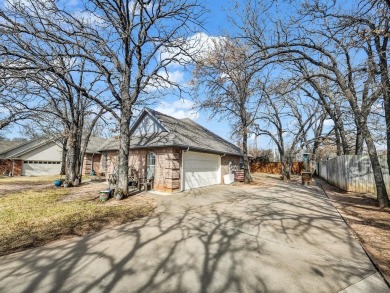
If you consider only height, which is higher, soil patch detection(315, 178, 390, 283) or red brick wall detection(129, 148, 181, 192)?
red brick wall detection(129, 148, 181, 192)

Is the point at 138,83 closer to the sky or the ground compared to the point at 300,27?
closer to the ground

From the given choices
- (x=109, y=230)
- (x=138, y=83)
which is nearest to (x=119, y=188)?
(x=109, y=230)

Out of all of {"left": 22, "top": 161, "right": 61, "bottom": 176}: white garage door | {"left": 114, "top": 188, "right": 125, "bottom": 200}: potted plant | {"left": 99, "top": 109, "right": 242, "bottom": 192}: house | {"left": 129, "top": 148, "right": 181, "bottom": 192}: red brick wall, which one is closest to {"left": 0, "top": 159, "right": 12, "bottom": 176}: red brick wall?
{"left": 22, "top": 161, "right": 61, "bottom": 176}: white garage door

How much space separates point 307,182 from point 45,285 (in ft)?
59.4

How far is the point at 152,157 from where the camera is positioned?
13.0 metres

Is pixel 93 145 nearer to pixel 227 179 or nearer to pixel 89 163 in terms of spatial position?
pixel 89 163

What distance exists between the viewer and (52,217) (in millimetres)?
6730

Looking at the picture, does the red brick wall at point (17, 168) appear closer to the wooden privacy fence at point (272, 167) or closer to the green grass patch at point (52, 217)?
the green grass patch at point (52, 217)

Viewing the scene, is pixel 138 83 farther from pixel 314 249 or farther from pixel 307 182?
pixel 307 182

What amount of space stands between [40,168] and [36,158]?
1364 millimetres

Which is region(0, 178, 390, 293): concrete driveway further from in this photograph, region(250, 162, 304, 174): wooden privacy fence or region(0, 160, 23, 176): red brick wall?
region(250, 162, 304, 174): wooden privacy fence

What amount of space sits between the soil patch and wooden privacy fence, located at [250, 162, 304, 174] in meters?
23.1

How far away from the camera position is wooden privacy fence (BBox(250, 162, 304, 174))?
3185 centimetres

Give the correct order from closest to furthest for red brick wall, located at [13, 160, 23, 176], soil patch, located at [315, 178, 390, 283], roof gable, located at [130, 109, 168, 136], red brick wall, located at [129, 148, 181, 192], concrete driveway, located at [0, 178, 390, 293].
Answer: concrete driveway, located at [0, 178, 390, 293] < soil patch, located at [315, 178, 390, 283] < red brick wall, located at [129, 148, 181, 192] < roof gable, located at [130, 109, 168, 136] < red brick wall, located at [13, 160, 23, 176]
